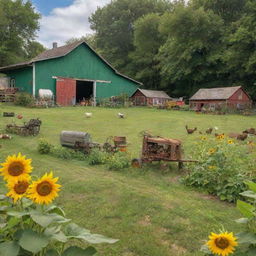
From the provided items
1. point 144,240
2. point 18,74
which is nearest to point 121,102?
point 18,74

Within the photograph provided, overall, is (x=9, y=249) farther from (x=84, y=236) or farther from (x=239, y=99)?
(x=239, y=99)

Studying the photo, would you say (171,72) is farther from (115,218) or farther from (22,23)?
(115,218)

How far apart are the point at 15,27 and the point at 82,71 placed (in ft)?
83.2

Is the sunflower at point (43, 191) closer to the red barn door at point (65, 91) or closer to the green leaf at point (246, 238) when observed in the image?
the green leaf at point (246, 238)

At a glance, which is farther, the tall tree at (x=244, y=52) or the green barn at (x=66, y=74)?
the tall tree at (x=244, y=52)

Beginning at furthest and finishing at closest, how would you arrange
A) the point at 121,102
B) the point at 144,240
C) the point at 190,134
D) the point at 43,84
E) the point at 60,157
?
the point at 121,102
the point at 43,84
the point at 190,134
the point at 60,157
the point at 144,240

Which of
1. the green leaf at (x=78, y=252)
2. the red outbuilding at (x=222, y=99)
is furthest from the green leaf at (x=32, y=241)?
the red outbuilding at (x=222, y=99)

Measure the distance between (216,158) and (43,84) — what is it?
22.3 meters

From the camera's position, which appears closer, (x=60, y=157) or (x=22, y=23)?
(x=60, y=157)

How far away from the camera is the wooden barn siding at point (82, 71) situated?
25294mm

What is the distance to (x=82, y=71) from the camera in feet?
91.4

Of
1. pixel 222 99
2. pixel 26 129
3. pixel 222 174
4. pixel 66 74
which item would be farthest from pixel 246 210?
pixel 222 99

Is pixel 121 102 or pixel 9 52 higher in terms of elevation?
pixel 9 52

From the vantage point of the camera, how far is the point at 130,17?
5325 centimetres
